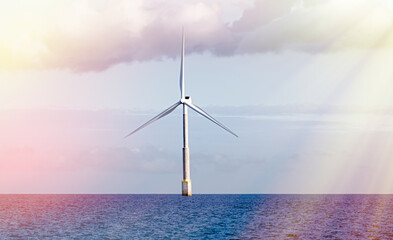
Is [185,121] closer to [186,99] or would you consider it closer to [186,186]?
[186,99]

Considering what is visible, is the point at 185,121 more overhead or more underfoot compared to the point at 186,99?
more underfoot

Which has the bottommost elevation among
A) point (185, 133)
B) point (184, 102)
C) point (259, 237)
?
point (259, 237)

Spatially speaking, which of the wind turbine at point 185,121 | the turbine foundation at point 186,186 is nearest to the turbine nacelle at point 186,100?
the wind turbine at point 185,121

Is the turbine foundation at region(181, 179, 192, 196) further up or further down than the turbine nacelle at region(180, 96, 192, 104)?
further down

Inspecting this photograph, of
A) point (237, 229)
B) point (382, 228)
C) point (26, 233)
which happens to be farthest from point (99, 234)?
point (382, 228)

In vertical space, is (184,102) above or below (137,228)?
above

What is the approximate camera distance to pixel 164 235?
309 ft

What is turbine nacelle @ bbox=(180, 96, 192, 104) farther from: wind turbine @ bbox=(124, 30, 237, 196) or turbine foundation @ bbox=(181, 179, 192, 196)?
turbine foundation @ bbox=(181, 179, 192, 196)

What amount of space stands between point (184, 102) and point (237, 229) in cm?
3255

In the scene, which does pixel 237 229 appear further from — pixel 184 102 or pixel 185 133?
pixel 184 102

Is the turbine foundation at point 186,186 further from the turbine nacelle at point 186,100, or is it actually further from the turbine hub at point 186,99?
the turbine hub at point 186,99

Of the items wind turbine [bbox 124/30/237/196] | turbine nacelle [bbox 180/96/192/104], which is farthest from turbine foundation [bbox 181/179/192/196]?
turbine nacelle [bbox 180/96/192/104]

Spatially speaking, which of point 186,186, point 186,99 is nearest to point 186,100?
point 186,99

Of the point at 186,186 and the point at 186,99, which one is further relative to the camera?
the point at 186,99
